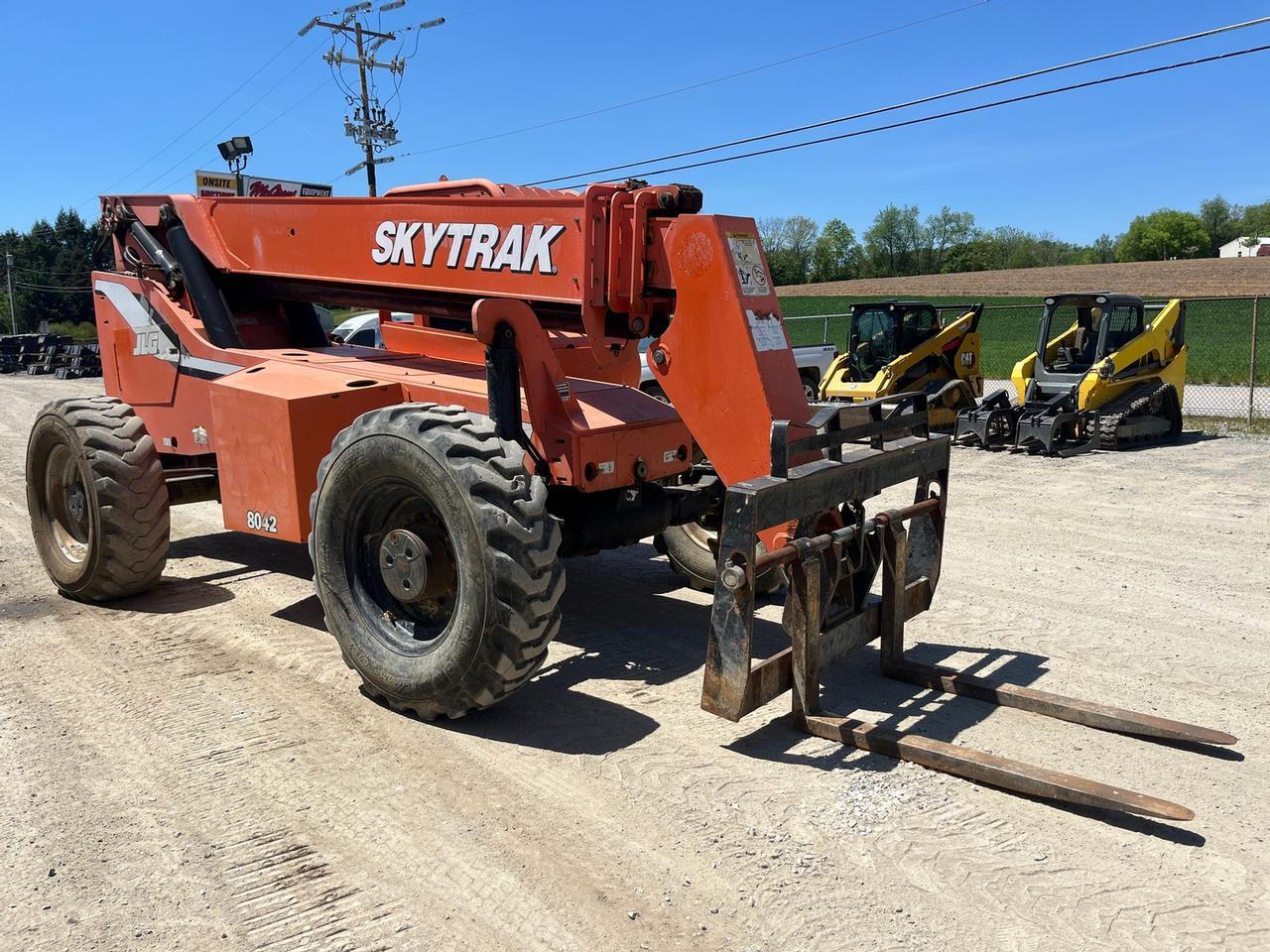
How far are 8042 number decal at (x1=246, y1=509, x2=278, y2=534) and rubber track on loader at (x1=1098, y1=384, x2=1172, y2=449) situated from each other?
11.3 metres

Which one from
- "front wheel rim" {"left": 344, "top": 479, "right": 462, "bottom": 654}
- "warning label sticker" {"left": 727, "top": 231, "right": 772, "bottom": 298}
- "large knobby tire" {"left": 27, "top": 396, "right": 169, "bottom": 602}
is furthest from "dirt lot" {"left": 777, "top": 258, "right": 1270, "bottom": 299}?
"front wheel rim" {"left": 344, "top": 479, "right": 462, "bottom": 654}

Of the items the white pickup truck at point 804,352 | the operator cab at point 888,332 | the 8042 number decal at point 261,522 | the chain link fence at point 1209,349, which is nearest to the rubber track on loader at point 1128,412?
the chain link fence at point 1209,349

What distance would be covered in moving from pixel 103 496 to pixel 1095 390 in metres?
12.1

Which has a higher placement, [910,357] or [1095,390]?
[910,357]

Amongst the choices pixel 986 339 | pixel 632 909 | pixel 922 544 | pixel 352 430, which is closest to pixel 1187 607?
pixel 922 544

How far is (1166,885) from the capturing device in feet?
10.2

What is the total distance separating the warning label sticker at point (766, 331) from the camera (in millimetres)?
4305

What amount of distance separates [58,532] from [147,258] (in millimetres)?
2032

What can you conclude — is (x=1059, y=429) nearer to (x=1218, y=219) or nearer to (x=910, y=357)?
(x=910, y=357)

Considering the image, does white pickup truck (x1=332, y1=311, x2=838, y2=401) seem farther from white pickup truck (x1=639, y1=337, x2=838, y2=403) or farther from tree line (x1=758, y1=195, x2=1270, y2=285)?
tree line (x1=758, y1=195, x2=1270, y2=285)

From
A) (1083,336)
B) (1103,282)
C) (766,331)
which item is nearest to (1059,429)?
(1083,336)

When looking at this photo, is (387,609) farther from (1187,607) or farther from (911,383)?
(911,383)

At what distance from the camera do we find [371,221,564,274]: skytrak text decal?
4.82 metres

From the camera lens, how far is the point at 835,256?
9700cm
